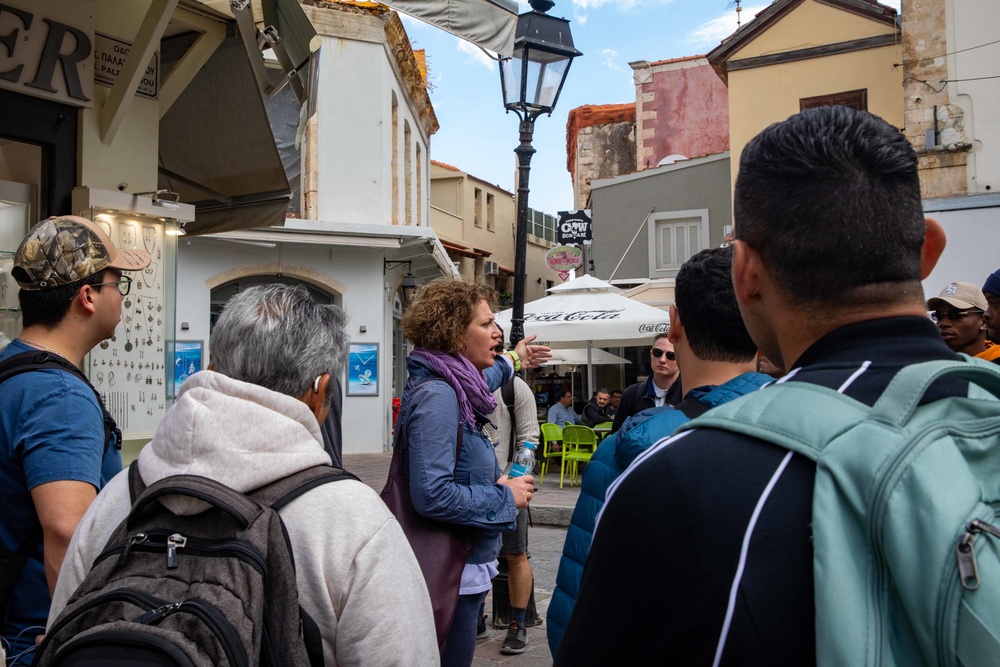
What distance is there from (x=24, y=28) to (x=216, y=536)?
12.3 feet

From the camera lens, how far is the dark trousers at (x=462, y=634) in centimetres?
305

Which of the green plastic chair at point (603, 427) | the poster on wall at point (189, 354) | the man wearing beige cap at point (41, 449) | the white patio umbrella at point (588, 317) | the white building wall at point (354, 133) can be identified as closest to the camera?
the man wearing beige cap at point (41, 449)

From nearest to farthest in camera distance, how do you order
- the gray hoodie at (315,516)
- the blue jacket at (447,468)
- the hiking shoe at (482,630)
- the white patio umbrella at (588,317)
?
the gray hoodie at (315,516)
the blue jacket at (447,468)
the hiking shoe at (482,630)
the white patio umbrella at (588,317)

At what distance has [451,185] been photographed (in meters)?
32.7

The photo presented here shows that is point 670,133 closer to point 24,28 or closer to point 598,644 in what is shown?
point 24,28

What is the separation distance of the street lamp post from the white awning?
2235 mm

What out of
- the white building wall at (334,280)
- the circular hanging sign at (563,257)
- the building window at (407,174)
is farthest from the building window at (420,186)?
the white building wall at (334,280)

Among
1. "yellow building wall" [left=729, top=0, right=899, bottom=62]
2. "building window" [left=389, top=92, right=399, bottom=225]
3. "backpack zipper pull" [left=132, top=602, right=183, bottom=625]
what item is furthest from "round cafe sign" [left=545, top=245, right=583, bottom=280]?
"backpack zipper pull" [left=132, top=602, right=183, bottom=625]

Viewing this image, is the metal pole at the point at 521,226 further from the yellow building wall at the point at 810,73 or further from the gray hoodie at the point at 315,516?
the yellow building wall at the point at 810,73

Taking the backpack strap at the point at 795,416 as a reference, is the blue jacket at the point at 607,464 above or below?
below

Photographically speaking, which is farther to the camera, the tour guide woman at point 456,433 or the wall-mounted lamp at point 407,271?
the wall-mounted lamp at point 407,271

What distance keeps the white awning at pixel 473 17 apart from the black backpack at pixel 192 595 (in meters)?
2.87

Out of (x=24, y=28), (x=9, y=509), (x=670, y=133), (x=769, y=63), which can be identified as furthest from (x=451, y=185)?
(x=9, y=509)

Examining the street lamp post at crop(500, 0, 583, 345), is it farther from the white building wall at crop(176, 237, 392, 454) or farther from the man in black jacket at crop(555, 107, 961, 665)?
the white building wall at crop(176, 237, 392, 454)
